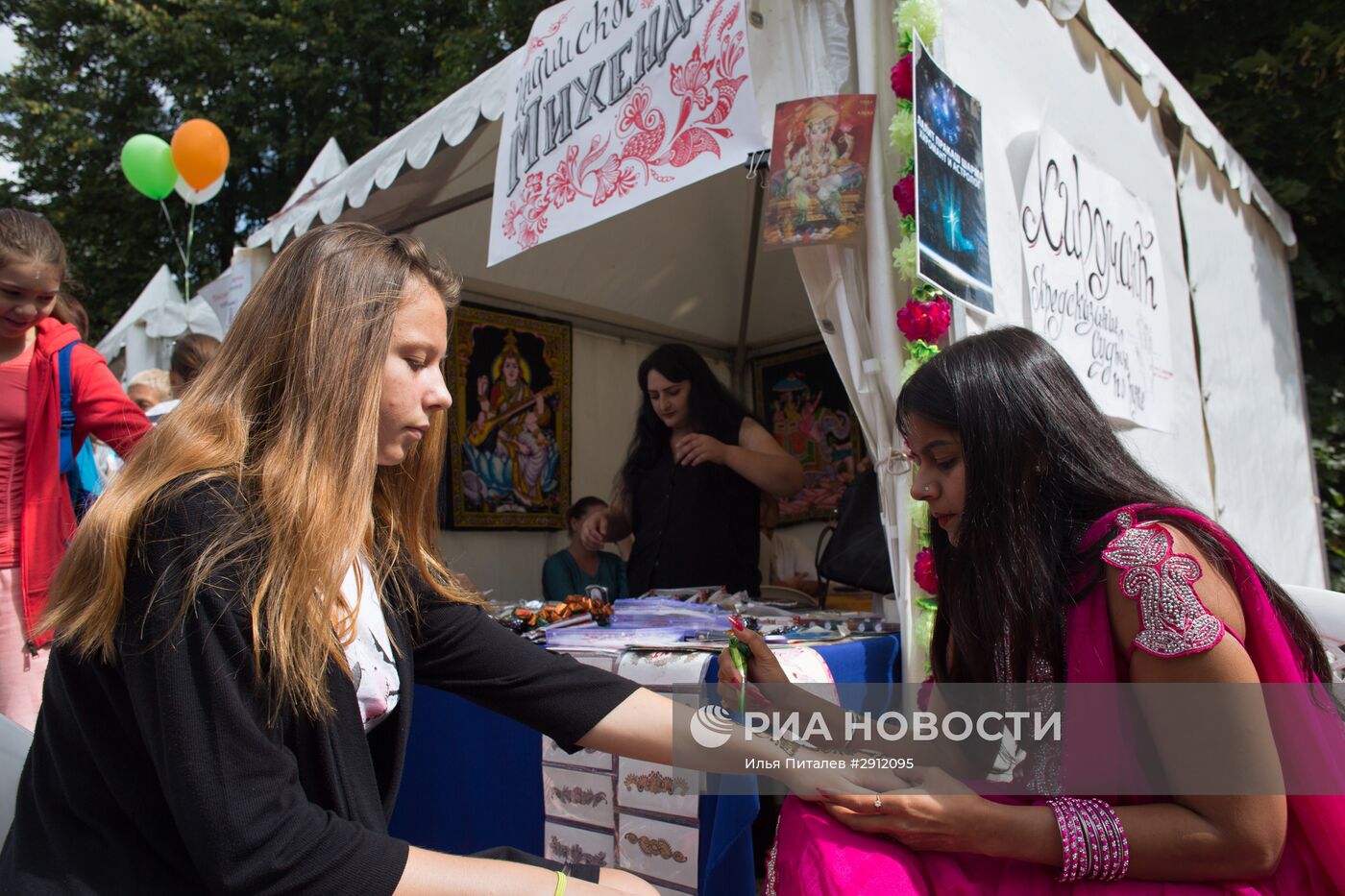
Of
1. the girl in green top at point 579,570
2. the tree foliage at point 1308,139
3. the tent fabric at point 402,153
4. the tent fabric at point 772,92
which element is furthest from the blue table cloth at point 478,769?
the tree foliage at point 1308,139

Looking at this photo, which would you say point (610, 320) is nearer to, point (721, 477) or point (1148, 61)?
point (721, 477)

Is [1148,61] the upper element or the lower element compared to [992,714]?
upper

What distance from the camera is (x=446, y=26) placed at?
48.5ft

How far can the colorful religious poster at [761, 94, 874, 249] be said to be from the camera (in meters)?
2.52

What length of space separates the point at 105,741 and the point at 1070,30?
3.79 meters

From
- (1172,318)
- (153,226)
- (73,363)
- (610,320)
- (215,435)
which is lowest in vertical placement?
(215,435)

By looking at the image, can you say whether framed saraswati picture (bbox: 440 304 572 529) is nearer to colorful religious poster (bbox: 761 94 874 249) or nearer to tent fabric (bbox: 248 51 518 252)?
tent fabric (bbox: 248 51 518 252)

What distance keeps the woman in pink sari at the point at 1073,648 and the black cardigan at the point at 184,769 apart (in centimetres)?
60

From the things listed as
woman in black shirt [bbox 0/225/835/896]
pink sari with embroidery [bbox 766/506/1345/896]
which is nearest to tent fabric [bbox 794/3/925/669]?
pink sari with embroidery [bbox 766/506/1345/896]

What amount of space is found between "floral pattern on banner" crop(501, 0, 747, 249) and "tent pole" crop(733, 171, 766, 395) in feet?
6.62

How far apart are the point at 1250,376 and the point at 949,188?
144 inches

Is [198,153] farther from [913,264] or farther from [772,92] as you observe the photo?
[913,264]

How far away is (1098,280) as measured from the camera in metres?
3.29

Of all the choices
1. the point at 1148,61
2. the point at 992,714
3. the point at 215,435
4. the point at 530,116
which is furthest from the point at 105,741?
the point at 1148,61
